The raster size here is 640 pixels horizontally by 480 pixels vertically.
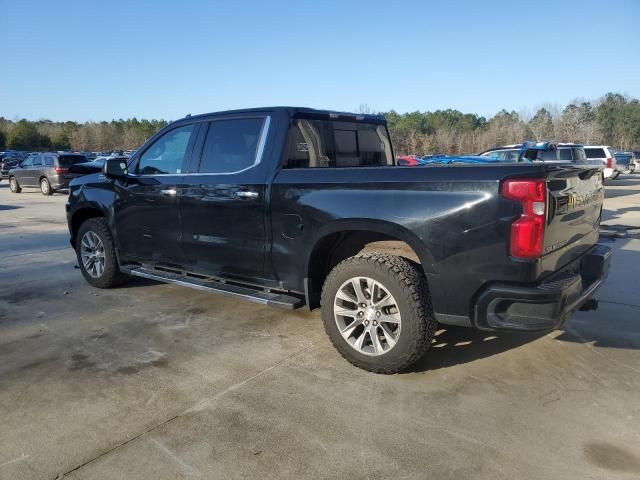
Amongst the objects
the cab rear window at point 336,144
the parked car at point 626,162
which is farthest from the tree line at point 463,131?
the cab rear window at point 336,144

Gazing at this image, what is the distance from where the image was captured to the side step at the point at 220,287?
4023mm

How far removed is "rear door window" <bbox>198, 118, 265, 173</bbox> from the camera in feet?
14.2

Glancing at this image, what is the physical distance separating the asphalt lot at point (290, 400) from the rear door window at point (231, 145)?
1.48 m

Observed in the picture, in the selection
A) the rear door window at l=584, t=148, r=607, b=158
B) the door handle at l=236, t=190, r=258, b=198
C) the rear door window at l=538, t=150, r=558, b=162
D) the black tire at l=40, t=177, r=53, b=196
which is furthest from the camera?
the rear door window at l=584, t=148, r=607, b=158

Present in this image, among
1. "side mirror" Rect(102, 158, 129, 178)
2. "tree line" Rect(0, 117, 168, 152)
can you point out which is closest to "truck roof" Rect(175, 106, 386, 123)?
"side mirror" Rect(102, 158, 129, 178)

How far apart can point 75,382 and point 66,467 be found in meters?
1.06

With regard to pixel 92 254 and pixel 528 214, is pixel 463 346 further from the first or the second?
pixel 92 254

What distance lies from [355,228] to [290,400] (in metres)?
1.26

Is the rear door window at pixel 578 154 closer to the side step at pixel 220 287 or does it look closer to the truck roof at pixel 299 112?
→ the truck roof at pixel 299 112

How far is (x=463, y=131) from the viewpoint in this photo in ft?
232

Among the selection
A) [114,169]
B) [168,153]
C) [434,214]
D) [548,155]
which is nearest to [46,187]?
[114,169]

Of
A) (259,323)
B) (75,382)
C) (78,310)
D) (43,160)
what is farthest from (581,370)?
(43,160)

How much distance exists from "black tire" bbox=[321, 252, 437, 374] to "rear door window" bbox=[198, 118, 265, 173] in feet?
4.42

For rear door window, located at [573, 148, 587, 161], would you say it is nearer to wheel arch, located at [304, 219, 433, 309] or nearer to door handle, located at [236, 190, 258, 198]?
wheel arch, located at [304, 219, 433, 309]
